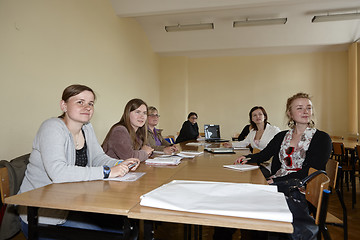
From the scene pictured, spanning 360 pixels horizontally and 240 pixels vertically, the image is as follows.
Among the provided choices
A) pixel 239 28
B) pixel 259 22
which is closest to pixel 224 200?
pixel 259 22

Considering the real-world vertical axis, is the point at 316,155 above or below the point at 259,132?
below

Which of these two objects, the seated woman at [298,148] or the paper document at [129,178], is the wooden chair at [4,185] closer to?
the paper document at [129,178]

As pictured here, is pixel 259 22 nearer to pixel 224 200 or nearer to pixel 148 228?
pixel 224 200

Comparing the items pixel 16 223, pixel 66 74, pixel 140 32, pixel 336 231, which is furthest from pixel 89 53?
pixel 336 231

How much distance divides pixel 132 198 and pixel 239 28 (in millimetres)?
6037

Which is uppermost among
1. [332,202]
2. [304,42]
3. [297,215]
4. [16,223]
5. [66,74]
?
[304,42]

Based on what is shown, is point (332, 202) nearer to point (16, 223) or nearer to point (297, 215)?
point (297, 215)

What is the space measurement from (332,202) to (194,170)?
2.68m

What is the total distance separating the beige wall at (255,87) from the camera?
7141 mm

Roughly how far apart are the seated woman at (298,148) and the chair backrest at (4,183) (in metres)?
1.60

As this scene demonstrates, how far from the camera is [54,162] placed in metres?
1.30

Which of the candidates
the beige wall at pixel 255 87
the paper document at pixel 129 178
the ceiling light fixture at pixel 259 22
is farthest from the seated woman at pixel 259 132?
the beige wall at pixel 255 87

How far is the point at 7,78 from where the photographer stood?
257cm

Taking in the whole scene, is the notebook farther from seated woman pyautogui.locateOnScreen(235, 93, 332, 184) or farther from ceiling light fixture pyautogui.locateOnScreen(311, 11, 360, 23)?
ceiling light fixture pyautogui.locateOnScreen(311, 11, 360, 23)
